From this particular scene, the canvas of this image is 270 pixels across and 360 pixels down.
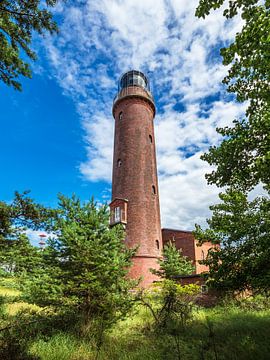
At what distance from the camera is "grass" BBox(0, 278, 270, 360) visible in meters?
5.44

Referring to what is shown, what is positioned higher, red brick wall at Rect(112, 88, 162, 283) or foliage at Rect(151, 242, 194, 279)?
red brick wall at Rect(112, 88, 162, 283)

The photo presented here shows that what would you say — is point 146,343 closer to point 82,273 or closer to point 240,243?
point 82,273

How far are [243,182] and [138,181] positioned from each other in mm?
13505

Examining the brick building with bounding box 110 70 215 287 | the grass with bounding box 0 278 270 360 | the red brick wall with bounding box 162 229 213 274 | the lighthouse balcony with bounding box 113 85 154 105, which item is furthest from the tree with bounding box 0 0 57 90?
the red brick wall with bounding box 162 229 213 274

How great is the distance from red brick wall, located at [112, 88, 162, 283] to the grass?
8771 mm

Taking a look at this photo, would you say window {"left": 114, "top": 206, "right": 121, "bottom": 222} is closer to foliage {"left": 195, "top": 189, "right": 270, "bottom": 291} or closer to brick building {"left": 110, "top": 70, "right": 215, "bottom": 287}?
brick building {"left": 110, "top": 70, "right": 215, "bottom": 287}

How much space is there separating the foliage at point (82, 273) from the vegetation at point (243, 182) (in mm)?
3130

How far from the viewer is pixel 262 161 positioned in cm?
479

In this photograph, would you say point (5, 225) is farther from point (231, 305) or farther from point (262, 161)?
point (231, 305)

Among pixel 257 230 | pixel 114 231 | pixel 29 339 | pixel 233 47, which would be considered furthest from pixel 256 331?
pixel 233 47

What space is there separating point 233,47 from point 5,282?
9902mm

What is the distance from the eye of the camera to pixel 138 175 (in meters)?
19.3

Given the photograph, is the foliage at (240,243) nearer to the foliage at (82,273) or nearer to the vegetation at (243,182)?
the vegetation at (243,182)

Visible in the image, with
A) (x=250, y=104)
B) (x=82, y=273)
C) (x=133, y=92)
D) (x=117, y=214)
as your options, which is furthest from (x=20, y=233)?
(x=133, y=92)
